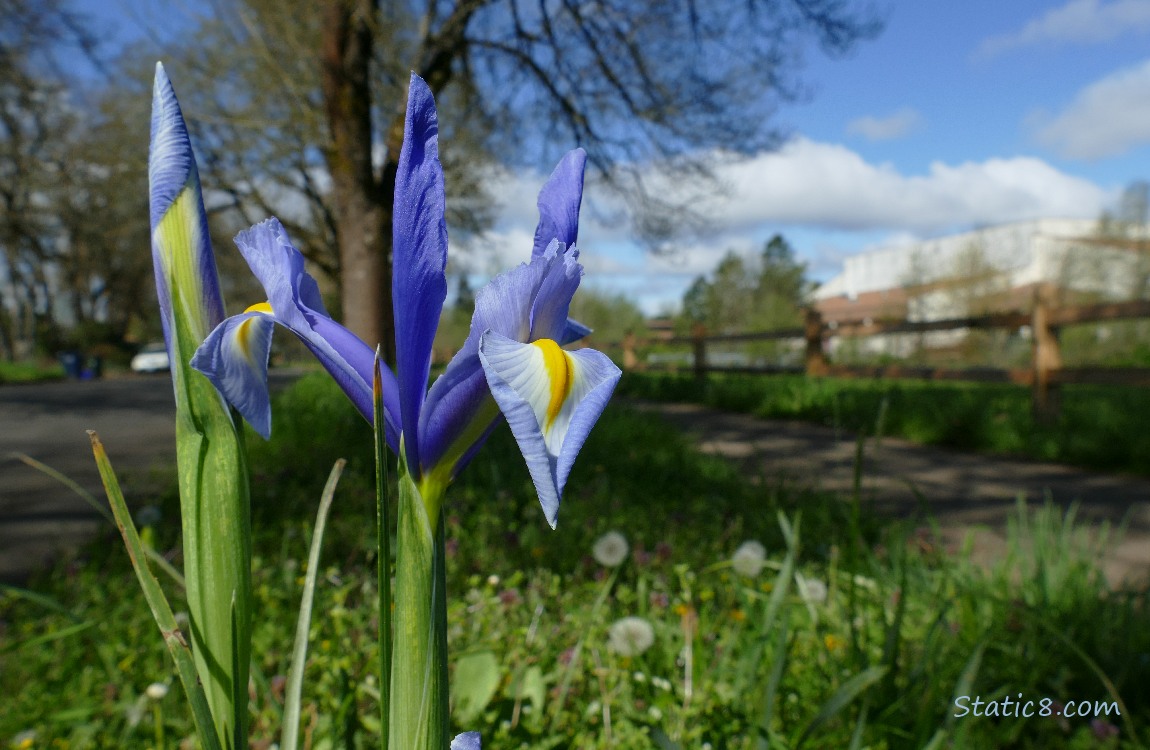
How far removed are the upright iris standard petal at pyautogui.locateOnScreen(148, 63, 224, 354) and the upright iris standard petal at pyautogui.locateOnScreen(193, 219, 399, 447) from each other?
0.14 ft

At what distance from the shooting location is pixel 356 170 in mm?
6004

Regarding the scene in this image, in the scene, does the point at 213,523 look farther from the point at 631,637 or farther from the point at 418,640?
the point at 631,637

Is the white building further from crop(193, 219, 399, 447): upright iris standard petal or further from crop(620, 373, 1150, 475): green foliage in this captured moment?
crop(193, 219, 399, 447): upright iris standard petal

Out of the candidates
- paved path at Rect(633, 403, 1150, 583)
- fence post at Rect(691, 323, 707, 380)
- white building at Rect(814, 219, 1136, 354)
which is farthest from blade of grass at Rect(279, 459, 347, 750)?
fence post at Rect(691, 323, 707, 380)

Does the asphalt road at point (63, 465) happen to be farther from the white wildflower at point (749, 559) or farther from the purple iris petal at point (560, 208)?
the purple iris petal at point (560, 208)

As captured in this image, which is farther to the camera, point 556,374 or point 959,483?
point 959,483

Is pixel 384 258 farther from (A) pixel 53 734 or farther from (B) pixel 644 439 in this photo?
(A) pixel 53 734

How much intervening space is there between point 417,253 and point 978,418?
6.84 m

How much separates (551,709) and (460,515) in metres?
1.55

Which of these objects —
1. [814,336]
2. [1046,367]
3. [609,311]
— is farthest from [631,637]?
[609,311]

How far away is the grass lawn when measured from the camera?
1419 mm

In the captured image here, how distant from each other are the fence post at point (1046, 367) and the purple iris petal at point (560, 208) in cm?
671

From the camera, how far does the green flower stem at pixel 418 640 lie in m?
0.60

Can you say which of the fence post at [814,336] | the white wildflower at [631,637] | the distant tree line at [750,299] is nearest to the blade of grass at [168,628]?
the white wildflower at [631,637]
